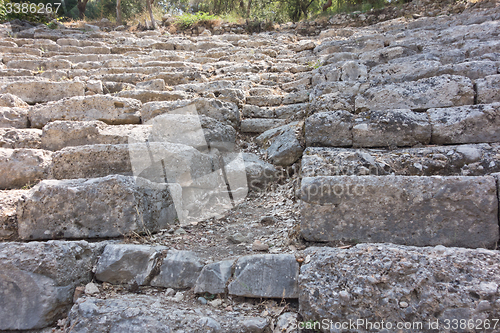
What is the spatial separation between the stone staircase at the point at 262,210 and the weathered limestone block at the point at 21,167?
0.01 metres

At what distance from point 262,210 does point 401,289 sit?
1352 millimetres

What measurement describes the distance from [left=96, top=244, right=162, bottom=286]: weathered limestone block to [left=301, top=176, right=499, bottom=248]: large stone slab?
1.05m

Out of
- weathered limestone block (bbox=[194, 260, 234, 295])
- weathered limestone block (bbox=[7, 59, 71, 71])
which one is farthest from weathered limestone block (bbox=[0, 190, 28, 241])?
weathered limestone block (bbox=[7, 59, 71, 71])

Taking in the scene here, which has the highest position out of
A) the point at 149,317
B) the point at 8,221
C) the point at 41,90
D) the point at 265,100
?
the point at 41,90

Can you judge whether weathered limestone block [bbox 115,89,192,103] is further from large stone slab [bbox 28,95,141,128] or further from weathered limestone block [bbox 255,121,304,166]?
weathered limestone block [bbox 255,121,304,166]

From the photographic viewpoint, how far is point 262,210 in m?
2.58

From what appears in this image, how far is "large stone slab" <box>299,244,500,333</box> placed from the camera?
1.33 m

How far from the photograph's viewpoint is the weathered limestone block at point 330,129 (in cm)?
259

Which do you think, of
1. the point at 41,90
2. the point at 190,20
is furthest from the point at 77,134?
the point at 190,20

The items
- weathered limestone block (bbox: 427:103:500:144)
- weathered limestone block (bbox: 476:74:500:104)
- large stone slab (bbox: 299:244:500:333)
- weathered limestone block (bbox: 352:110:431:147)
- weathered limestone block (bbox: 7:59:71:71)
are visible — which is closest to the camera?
large stone slab (bbox: 299:244:500:333)

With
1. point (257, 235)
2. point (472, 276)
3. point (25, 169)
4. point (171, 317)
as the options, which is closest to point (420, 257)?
point (472, 276)

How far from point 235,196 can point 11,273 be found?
173cm

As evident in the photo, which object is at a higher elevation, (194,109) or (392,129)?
(194,109)

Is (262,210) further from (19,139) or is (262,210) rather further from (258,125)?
(19,139)
